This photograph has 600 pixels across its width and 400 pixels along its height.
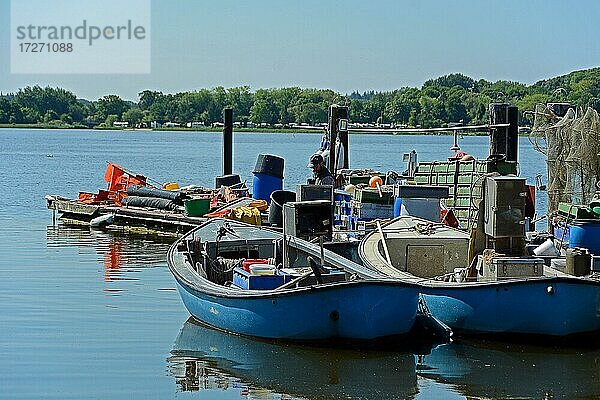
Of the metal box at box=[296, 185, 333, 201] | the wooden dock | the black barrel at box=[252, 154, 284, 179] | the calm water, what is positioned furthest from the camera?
the wooden dock

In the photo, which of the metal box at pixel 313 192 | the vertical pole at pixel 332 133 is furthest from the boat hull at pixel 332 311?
the vertical pole at pixel 332 133

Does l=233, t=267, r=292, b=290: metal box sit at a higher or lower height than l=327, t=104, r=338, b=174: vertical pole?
lower

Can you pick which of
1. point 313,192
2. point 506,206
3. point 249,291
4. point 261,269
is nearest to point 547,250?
point 506,206

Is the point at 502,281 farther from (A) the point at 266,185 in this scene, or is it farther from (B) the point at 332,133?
(B) the point at 332,133

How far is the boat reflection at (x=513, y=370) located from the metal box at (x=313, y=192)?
20.3ft

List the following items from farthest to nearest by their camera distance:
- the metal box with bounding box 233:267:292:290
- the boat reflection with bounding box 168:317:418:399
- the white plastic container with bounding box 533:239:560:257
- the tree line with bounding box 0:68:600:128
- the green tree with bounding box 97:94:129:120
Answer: the green tree with bounding box 97:94:129:120
the tree line with bounding box 0:68:600:128
the white plastic container with bounding box 533:239:560:257
the metal box with bounding box 233:267:292:290
the boat reflection with bounding box 168:317:418:399

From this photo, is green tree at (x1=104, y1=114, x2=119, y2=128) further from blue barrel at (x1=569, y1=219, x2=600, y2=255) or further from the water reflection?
blue barrel at (x1=569, y1=219, x2=600, y2=255)

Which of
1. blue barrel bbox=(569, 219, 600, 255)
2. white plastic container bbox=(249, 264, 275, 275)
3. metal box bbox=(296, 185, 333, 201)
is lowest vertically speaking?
white plastic container bbox=(249, 264, 275, 275)

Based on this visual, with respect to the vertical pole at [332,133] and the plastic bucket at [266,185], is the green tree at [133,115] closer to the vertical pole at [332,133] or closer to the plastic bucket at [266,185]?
the vertical pole at [332,133]

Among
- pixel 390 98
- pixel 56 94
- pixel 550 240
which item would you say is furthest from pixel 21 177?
pixel 56 94

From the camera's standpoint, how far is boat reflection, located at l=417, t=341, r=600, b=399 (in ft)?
43.3

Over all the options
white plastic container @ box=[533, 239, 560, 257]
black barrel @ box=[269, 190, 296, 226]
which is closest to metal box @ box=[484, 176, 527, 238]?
white plastic container @ box=[533, 239, 560, 257]

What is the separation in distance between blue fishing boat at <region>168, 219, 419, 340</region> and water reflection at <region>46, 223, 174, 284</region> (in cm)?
Answer: 642

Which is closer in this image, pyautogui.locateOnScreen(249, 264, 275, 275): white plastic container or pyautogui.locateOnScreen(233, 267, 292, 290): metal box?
pyautogui.locateOnScreen(233, 267, 292, 290): metal box
